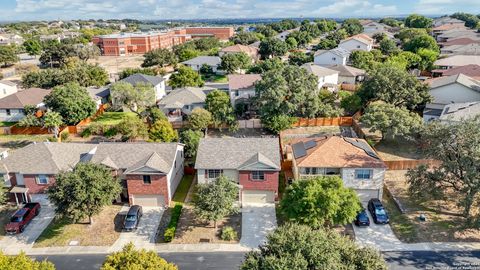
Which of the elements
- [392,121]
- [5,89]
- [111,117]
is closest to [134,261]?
[392,121]

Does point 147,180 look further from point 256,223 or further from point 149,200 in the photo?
point 256,223

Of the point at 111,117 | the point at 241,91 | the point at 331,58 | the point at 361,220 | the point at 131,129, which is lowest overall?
the point at 361,220

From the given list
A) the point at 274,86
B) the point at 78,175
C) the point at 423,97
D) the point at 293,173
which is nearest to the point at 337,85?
the point at 423,97

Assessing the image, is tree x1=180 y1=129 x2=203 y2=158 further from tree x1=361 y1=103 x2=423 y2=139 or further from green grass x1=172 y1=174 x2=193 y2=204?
tree x1=361 y1=103 x2=423 y2=139

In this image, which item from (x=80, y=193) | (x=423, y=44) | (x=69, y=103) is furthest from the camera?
(x=423, y=44)

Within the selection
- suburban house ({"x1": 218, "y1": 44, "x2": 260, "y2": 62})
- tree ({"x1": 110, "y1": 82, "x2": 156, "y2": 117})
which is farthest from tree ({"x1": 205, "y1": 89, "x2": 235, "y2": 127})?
suburban house ({"x1": 218, "y1": 44, "x2": 260, "y2": 62})

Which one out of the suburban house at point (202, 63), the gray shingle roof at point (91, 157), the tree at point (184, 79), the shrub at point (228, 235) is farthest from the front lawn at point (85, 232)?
the suburban house at point (202, 63)
